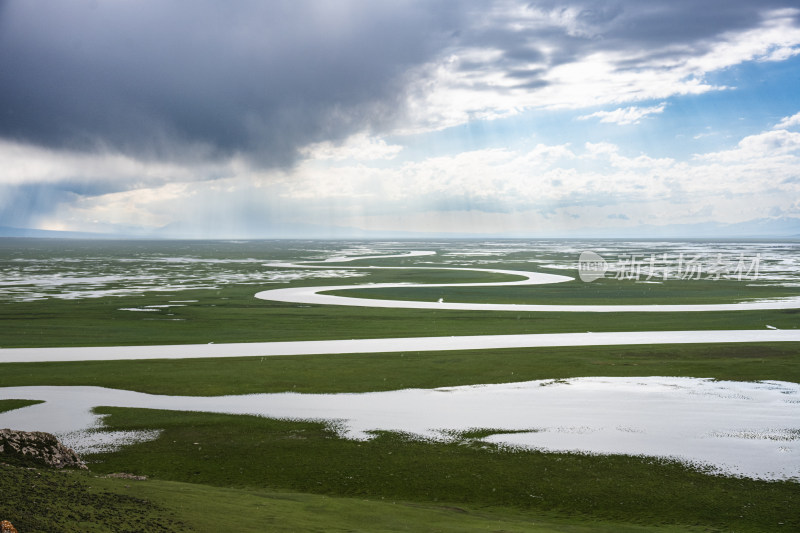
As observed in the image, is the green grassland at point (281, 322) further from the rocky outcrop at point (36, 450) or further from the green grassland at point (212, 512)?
the green grassland at point (212, 512)

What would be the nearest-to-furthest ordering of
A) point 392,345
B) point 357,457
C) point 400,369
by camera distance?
point 357,457 < point 400,369 < point 392,345

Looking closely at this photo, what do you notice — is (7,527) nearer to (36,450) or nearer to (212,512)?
(212,512)

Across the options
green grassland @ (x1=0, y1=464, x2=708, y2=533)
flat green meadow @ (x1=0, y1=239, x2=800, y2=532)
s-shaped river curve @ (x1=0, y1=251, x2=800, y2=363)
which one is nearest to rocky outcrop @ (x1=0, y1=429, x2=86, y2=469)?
flat green meadow @ (x1=0, y1=239, x2=800, y2=532)

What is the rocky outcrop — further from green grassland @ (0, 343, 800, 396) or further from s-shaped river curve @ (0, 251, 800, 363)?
s-shaped river curve @ (0, 251, 800, 363)

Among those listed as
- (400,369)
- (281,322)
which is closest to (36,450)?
(400,369)

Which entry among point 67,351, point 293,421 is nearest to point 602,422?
point 293,421

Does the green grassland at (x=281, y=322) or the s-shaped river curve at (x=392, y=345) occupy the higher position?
the green grassland at (x=281, y=322)

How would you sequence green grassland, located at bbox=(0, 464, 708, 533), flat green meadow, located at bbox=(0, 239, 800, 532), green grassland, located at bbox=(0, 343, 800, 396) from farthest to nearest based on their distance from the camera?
green grassland, located at bbox=(0, 343, 800, 396)
flat green meadow, located at bbox=(0, 239, 800, 532)
green grassland, located at bbox=(0, 464, 708, 533)

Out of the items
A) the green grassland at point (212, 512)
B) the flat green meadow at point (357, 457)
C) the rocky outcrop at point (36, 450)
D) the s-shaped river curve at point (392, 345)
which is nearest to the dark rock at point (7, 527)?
the green grassland at point (212, 512)

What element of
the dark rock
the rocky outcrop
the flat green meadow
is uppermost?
the dark rock
